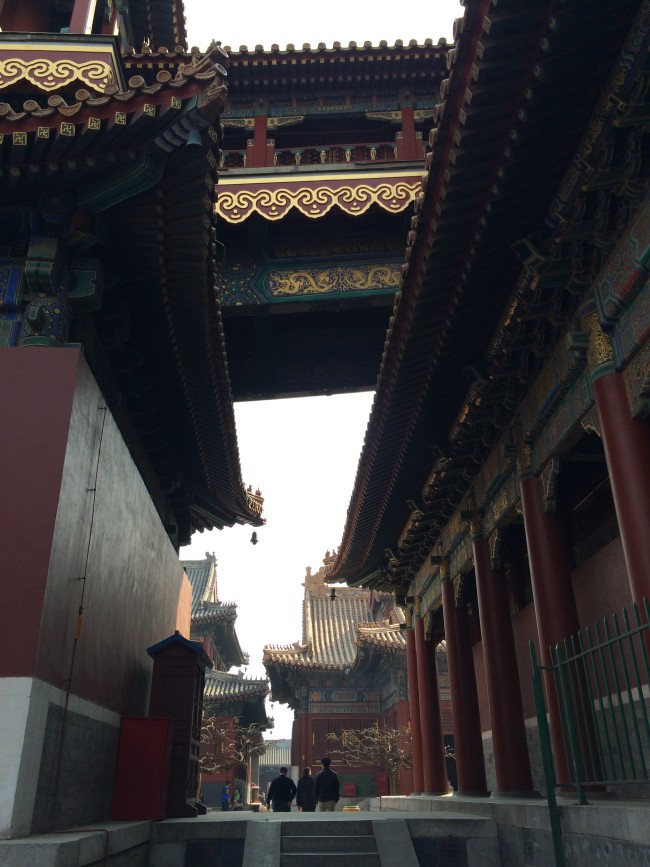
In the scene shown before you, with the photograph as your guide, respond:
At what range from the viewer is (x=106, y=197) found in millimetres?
6578

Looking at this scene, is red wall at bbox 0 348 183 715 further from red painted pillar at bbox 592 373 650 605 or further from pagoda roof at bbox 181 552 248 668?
pagoda roof at bbox 181 552 248 668

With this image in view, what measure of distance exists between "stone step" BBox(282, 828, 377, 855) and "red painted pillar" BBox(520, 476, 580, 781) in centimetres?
208

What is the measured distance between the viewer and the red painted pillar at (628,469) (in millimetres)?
5785

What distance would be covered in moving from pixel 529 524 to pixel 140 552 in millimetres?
4934

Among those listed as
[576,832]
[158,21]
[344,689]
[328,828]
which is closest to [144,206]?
[576,832]

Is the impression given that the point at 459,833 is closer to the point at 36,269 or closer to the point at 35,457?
the point at 35,457

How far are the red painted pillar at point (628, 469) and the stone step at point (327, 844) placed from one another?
151 inches

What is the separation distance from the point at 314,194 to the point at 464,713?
864cm

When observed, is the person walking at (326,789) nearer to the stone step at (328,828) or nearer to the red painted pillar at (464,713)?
the red painted pillar at (464,713)

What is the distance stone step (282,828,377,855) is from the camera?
7352 mm

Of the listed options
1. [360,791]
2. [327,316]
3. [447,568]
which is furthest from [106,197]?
[360,791]

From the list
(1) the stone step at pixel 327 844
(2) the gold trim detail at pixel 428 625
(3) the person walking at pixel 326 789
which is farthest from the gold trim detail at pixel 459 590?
(1) the stone step at pixel 327 844

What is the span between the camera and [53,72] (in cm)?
912

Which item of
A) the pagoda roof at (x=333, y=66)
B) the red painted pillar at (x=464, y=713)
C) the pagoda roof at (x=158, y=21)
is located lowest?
the red painted pillar at (x=464, y=713)
